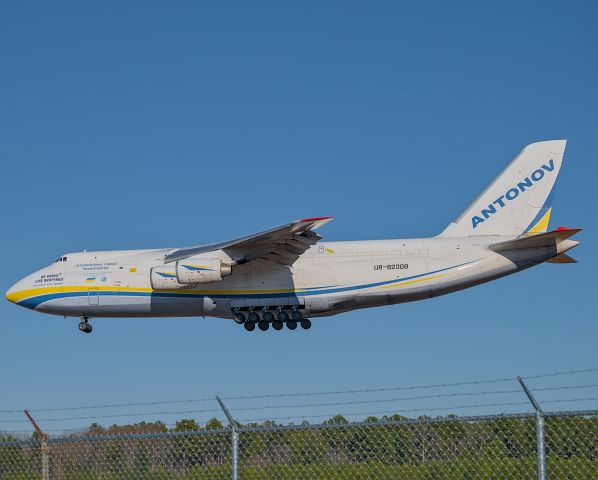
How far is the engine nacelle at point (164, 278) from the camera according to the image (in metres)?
22.8

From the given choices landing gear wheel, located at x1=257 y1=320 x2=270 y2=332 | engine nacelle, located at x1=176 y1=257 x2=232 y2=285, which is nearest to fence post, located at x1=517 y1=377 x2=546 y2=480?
engine nacelle, located at x1=176 y1=257 x2=232 y2=285

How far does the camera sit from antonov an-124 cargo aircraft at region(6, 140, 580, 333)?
22500mm

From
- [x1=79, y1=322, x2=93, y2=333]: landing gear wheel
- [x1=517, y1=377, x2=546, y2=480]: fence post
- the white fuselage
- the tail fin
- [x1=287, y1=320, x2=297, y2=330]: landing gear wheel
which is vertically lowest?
[x1=517, y1=377, x2=546, y2=480]: fence post

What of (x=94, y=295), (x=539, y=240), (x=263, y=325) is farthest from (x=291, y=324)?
(x=539, y=240)

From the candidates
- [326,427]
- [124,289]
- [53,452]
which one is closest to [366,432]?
[326,427]

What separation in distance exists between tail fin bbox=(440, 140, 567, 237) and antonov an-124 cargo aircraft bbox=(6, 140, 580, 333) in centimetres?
3

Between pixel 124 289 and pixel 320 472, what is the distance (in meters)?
16.6

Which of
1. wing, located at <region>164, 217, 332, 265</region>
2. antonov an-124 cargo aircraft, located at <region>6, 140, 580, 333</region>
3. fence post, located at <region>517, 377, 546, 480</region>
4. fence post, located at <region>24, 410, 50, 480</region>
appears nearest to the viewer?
fence post, located at <region>517, 377, 546, 480</region>

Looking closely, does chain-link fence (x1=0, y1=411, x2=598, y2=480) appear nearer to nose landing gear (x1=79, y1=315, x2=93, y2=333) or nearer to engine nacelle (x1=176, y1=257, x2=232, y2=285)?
engine nacelle (x1=176, y1=257, x2=232, y2=285)

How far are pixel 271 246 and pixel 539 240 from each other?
6.36 m

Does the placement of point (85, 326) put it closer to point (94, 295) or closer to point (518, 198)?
point (94, 295)

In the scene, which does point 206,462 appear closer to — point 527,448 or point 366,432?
point 366,432

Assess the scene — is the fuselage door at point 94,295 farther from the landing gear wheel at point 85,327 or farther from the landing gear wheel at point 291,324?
the landing gear wheel at point 291,324

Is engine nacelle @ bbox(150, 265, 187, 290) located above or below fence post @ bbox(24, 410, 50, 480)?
above
